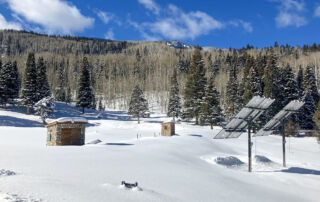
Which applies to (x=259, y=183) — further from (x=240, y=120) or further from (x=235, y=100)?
(x=235, y=100)

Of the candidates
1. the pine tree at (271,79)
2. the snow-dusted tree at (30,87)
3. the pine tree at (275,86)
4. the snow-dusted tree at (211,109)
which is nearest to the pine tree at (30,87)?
the snow-dusted tree at (30,87)

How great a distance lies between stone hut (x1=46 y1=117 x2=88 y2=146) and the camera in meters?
23.2

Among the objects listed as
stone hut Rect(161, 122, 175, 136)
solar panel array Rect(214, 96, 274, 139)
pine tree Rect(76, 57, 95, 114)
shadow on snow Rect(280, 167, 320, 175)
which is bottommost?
shadow on snow Rect(280, 167, 320, 175)

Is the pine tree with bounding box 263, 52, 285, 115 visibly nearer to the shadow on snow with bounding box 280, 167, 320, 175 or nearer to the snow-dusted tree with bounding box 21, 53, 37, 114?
the shadow on snow with bounding box 280, 167, 320, 175

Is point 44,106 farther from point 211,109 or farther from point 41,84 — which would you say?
point 211,109

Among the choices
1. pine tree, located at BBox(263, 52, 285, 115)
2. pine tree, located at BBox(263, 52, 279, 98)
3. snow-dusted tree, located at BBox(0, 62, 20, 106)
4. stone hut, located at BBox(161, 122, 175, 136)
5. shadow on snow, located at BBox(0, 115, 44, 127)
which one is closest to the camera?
stone hut, located at BBox(161, 122, 175, 136)

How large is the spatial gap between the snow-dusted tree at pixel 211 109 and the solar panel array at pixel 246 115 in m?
28.8

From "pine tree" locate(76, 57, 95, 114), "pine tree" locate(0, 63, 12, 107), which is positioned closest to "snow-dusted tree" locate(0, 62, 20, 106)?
"pine tree" locate(0, 63, 12, 107)

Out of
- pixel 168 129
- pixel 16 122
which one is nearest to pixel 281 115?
pixel 168 129

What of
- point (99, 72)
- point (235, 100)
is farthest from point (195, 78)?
point (99, 72)

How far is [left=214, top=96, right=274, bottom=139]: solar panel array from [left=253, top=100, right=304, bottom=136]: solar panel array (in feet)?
13.2

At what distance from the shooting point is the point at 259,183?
532 inches

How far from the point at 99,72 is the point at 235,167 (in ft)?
456

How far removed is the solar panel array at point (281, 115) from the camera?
67.5 feet
